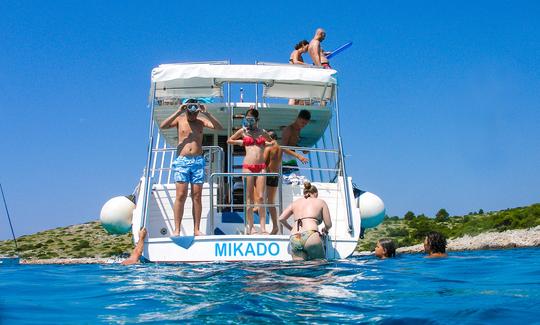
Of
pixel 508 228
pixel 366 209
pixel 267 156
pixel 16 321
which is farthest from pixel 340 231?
pixel 508 228

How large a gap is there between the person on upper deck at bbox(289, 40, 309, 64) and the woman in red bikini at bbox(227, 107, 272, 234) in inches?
134

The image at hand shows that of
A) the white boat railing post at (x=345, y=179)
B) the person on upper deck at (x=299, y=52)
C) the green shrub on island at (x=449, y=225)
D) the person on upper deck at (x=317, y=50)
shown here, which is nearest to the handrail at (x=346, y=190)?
the white boat railing post at (x=345, y=179)

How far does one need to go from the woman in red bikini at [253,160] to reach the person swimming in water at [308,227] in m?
0.97

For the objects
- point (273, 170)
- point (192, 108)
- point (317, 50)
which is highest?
point (317, 50)

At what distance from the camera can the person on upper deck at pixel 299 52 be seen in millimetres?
11570

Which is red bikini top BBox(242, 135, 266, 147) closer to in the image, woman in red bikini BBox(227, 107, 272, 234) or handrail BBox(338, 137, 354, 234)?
woman in red bikini BBox(227, 107, 272, 234)

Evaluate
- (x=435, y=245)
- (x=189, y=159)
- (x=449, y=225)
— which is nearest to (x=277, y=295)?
(x=189, y=159)

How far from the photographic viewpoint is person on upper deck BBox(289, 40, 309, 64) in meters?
11.6

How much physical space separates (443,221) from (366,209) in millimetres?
22911

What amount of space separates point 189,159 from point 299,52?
14.4ft

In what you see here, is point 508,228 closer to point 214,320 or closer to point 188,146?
point 188,146

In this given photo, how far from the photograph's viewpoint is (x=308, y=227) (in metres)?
7.26

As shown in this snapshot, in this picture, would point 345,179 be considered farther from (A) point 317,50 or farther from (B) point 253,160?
(A) point 317,50

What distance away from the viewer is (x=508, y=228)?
24.1 meters
